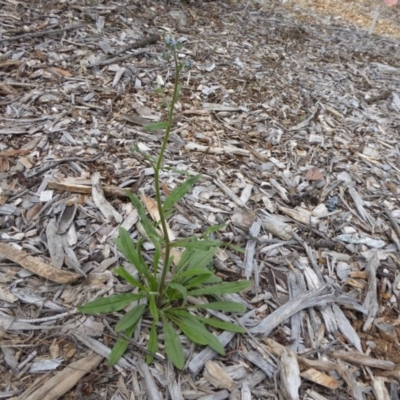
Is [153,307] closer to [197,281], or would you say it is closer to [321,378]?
[197,281]

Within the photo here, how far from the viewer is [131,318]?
1.78m

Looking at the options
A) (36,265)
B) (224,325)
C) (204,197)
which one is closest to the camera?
(224,325)

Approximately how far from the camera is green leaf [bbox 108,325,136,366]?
169 cm

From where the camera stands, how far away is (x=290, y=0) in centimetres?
679

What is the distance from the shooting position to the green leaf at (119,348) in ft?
5.53

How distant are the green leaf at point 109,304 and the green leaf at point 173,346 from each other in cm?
18

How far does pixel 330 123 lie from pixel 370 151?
44 cm

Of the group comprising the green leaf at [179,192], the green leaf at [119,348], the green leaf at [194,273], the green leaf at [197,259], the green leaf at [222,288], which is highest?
the green leaf at [179,192]

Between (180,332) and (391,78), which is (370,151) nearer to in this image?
(391,78)

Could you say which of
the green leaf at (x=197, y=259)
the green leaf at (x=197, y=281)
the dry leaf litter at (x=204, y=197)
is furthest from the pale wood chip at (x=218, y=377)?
the green leaf at (x=197, y=259)

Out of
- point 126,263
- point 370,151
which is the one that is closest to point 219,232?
point 126,263

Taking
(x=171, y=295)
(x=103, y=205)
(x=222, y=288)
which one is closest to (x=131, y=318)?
(x=171, y=295)

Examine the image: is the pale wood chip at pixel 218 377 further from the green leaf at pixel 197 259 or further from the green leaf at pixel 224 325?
the green leaf at pixel 197 259

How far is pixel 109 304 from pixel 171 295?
28cm
